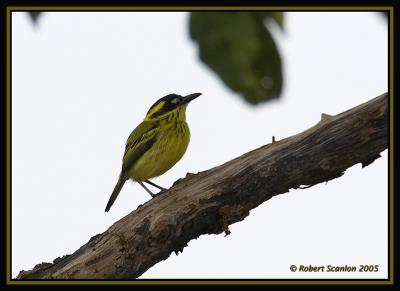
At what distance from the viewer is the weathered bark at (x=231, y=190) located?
4812 millimetres

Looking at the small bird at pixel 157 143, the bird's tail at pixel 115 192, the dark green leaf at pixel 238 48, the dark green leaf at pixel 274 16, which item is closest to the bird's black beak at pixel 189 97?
the small bird at pixel 157 143

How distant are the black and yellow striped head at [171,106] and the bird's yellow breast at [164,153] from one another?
1.26 ft

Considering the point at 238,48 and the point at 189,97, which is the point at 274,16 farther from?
the point at 189,97

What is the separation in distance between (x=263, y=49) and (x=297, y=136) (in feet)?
7.32

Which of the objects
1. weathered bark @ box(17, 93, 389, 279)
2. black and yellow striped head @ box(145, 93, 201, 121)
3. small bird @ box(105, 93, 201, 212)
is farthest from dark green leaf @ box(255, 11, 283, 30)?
black and yellow striped head @ box(145, 93, 201, 121)

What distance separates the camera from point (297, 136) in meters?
5.16

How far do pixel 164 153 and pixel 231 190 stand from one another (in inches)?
81.9

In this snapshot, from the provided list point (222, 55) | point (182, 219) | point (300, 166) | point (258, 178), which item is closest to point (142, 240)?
point (182, 219)

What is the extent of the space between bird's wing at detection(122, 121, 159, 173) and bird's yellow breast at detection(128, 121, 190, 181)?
8 centimetres

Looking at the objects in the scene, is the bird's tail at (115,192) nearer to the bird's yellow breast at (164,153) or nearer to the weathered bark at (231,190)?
the bird's yellow breast at (164,153)

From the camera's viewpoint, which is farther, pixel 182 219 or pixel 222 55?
pixel 182 219

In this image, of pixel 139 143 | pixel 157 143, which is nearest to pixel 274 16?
pixel 157 143

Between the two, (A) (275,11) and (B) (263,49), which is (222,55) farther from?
(A) (275,11)

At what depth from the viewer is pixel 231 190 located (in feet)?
17.1
